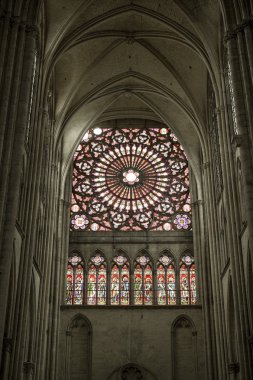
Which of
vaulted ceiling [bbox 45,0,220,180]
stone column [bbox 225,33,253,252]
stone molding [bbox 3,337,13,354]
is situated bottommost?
stone molding [bbox 3,337,13,354]

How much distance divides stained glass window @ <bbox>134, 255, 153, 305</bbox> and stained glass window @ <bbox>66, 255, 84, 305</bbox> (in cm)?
246

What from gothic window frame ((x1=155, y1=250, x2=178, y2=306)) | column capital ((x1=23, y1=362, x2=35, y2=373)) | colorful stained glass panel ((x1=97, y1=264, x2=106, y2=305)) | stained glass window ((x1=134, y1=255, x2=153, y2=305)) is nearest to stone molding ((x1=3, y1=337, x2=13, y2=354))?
column capital ((x1=23, y1=362, x2=35, y2=373))

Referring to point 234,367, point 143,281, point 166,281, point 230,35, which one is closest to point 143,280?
point 143,281

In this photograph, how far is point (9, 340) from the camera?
14922 mm

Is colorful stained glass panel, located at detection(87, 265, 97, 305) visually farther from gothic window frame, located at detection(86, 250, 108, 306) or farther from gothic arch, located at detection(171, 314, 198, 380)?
gothic arch, located at detection(171, 314, 198, 380)

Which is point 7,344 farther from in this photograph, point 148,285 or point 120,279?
point 148,285

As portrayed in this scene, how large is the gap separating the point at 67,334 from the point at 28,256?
8.04m

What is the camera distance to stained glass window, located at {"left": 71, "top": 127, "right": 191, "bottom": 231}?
27.1 metres

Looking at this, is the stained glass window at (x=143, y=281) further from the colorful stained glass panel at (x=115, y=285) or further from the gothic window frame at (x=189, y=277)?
the gothic window frame at (x=189, y=277)

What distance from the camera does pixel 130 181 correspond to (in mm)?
28297

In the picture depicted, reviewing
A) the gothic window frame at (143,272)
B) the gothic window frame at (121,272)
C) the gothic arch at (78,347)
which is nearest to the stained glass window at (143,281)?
the gothic window frame at (143,272)

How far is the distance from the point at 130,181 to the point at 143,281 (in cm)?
529

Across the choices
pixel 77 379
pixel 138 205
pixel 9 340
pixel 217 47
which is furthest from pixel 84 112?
pixel 9 340

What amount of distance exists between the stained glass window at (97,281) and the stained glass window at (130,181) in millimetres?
1669
